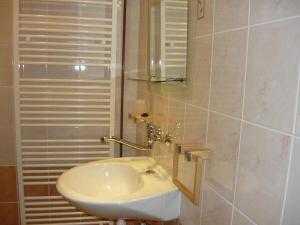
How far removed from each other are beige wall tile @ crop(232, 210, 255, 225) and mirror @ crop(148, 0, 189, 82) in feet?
1.76

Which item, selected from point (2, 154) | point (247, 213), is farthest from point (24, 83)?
point (247, 213)

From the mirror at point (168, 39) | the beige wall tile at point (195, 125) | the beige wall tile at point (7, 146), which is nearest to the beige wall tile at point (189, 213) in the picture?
the beige wall tile at point (195, 125)

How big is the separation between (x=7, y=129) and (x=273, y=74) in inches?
69.6

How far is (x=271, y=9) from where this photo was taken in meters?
0.60


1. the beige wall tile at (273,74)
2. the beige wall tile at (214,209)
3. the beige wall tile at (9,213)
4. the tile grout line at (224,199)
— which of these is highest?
the beige wall tile at (273,74)

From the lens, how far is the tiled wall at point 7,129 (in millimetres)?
1735

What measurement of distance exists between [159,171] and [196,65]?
56 cm

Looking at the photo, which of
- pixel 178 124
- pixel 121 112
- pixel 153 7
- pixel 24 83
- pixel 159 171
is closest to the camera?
pixel 178 124

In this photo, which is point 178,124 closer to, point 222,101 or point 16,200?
point 222,101

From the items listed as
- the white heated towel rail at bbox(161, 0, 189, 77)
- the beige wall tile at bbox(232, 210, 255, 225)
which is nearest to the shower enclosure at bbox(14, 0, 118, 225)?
the white heated towel rail at bbox(161, 0, 189, 77)

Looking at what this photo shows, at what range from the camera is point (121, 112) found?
1897 millimetres

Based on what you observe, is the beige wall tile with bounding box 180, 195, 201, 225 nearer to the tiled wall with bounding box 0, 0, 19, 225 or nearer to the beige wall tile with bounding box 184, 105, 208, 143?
the beige wall tile with bounding box 184, 105, 208, 143

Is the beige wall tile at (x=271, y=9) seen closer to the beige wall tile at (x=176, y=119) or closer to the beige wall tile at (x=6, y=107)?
the beige wall tile at (x=176, y=119)

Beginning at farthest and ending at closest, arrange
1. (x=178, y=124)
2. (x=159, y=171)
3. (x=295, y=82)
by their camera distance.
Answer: (x=159, y=171)
(x=178, y=124)
(x=295, y=82)
